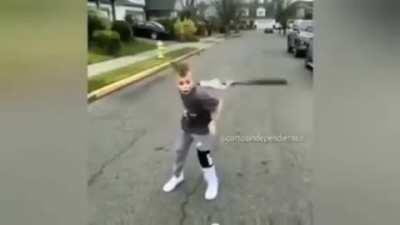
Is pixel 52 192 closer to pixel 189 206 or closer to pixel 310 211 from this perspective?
pixel 189 206

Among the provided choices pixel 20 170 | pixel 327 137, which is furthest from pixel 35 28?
pixel 327 137

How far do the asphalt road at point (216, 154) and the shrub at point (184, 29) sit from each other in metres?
0.06

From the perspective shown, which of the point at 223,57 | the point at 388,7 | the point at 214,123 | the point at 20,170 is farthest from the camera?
the point at 223,57

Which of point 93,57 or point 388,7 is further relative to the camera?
point 93,57

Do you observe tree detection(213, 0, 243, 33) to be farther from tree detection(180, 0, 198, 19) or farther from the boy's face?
the boy's face

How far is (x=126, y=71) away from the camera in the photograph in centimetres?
114

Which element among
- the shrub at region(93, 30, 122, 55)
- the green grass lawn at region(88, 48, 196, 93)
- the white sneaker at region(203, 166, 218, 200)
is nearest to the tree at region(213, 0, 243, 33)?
the green grass lawn at region(88, 48, 196, 93)

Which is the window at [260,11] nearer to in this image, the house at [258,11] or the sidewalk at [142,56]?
the house at [258,11]

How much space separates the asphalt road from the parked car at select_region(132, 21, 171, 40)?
89mm

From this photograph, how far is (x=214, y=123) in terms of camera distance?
3.48ft

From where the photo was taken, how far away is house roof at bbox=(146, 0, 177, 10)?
109 cm

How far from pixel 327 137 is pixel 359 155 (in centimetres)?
6

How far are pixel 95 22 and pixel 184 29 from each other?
0.20 meters

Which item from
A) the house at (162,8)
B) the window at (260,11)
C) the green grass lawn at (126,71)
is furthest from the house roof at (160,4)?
the window at (260,11)
